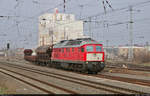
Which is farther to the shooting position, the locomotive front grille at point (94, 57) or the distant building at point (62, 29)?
the distant building at point (62, 29)

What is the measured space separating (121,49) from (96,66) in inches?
4501

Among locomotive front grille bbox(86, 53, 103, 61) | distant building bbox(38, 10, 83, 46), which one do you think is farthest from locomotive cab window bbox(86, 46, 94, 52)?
distant building bbox(38, 10, 83, 46)

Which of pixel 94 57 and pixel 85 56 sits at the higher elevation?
pixel 85 56

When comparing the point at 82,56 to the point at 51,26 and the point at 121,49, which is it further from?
the point at 121,49

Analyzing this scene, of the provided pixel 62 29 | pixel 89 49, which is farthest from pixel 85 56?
pixel 62 29

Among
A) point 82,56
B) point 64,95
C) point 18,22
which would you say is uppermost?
point 18,22

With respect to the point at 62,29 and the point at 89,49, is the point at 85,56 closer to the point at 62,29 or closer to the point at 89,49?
the point at 89,49

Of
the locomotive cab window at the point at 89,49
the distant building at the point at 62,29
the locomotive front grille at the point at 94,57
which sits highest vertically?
the distant building at the point at 62,29

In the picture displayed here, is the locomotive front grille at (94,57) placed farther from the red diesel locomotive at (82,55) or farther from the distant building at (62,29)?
the distant building at (62,29)

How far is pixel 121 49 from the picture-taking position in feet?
442

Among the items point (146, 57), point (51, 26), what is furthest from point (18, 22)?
point (51, 26)

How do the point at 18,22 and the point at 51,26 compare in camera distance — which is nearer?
the point at 18,22

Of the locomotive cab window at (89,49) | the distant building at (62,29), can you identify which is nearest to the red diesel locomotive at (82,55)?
the locomotive cab window at (89,49)

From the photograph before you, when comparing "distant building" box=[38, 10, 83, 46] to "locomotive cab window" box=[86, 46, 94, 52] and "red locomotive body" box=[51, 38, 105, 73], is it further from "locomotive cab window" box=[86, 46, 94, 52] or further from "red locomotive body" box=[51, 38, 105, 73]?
"locomotive cab window" box=[86, 46, 94, 52]
